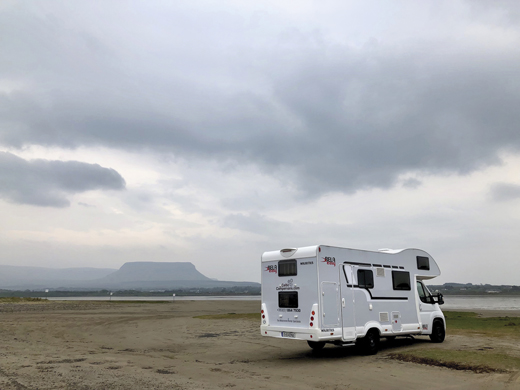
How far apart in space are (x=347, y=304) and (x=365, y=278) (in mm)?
1353

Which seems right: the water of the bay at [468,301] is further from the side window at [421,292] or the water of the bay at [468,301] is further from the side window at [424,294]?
the side window at [421,292]

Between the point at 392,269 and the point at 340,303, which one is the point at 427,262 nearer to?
the point at 392,269

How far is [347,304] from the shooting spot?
42.9ft

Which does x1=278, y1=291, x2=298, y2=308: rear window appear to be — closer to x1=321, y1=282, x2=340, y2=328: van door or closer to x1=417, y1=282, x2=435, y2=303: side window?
x1=321, y1=282, x2=340, y2=328: van door

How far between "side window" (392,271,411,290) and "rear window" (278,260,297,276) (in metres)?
4.20

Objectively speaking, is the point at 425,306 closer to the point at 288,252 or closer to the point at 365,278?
the point at 365,278

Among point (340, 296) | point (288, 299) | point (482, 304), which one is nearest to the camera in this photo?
point (340, 296)

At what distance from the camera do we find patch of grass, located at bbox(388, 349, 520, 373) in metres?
11.2

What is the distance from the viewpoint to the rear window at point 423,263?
16281 millimetres

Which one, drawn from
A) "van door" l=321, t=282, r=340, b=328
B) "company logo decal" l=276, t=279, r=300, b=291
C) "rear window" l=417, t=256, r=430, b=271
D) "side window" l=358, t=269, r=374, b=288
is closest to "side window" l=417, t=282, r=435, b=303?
"rear window" l=417, t=256, r=430, b=271

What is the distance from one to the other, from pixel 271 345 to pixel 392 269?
5.94 metres

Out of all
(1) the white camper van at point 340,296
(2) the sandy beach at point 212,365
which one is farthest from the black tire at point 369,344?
(2) the sandy beach at point 212,365

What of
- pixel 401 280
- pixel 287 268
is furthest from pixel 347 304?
pixel 401 280

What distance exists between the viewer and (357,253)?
13.9 metres
